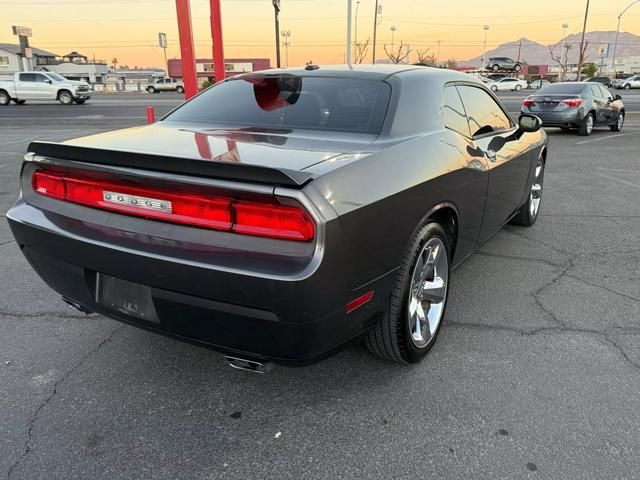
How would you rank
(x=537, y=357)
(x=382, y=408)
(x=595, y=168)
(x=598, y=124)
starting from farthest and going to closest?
(x=598, y=124) → (x=595, y=168) → (x=537, y=357) → (x=382, y=408)

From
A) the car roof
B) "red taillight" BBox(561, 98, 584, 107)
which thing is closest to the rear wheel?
"red taillight" BBox(561, 98, 584, 107)

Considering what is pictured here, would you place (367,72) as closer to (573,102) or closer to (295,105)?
(295,105)

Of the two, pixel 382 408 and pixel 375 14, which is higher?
pixel 375 14

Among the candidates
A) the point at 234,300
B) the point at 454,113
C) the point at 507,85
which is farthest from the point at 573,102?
the point at 507,85

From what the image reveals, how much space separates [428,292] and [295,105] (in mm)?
1371

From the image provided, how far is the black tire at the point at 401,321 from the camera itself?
2457 millimetres

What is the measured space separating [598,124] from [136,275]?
14560 millimetres

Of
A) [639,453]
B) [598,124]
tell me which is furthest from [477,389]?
[598,124]

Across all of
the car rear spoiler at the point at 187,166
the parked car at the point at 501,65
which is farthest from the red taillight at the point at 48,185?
the parked car at the point at 501,65

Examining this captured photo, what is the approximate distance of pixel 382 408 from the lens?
247 centimetres

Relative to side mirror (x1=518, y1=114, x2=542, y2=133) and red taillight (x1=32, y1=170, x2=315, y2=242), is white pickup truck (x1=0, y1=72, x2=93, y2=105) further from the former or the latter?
red taillight (x1=32, y1=170, x2=315, y2=242)

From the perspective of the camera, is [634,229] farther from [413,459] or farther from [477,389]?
[413,459]

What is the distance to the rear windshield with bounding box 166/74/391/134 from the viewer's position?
2.88 meters

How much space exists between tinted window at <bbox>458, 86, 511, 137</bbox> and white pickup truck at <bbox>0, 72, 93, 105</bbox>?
2812cm
